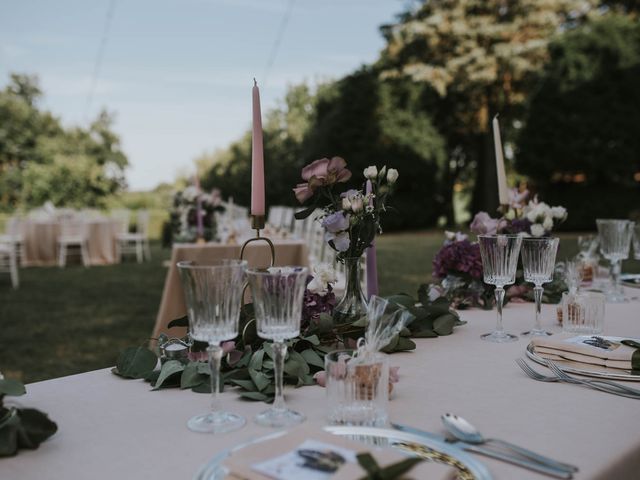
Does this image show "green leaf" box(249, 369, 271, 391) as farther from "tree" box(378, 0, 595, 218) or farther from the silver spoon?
"tree" box(378, 0, 595, 218)

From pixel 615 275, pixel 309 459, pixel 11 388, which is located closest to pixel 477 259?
pixel 615 275

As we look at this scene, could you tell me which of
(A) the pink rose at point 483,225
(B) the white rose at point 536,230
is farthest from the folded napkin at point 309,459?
(B) the white rose at point 536,230

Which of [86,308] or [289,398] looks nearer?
[289,398]

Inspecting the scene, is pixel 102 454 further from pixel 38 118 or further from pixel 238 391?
pixel 38 118

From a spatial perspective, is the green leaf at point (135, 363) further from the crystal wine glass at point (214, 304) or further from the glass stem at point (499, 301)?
the glass stem at point (499, 301)

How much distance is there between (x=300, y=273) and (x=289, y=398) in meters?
0.27

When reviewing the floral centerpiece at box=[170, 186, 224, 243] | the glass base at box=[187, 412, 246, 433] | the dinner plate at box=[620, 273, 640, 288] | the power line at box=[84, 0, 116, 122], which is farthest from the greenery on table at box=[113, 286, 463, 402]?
the power line at box=[84, 0, 116, 122]

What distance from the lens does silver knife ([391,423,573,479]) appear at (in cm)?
76

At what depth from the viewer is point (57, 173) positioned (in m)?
14.7

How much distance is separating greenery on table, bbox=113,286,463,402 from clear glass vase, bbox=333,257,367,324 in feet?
0.23

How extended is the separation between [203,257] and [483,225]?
270cm

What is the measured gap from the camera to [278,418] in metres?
0.96

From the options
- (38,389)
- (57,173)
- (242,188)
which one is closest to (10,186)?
(57,173)

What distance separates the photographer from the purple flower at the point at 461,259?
190 centimetres
